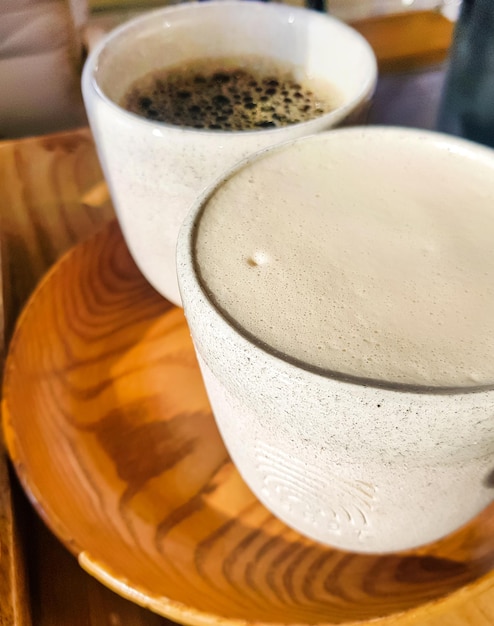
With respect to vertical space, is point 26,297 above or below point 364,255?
below

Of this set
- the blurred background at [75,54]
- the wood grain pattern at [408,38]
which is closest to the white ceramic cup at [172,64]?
the blurred background at [75,54]

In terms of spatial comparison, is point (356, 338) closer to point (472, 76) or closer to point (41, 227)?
point (472, 76)

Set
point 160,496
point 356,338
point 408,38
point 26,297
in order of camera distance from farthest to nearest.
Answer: point 408,38 < point 26,297 < point 160,496 < point 356,338

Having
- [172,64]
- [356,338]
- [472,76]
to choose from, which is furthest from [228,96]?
[356,338]

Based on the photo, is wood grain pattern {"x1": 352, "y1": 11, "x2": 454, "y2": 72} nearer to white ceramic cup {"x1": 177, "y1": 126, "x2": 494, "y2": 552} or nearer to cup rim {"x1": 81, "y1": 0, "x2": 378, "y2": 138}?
cup rim {"x1": 81, "y1": 0, "x2": 378, "y2": 138}

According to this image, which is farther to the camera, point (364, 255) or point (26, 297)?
point (26, 297)

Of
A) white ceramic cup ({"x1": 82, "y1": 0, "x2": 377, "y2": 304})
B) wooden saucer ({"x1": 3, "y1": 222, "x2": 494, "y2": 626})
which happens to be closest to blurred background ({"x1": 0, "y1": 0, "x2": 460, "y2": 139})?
white ceramic cup ({"x1": 82, "y1": 0, "x2": 377, "y2": 304})

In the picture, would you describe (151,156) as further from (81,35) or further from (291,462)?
(81,35)

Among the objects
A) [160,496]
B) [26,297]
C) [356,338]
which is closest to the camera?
[356,338]

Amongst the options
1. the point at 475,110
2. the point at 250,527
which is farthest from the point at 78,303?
the point at 475,110
